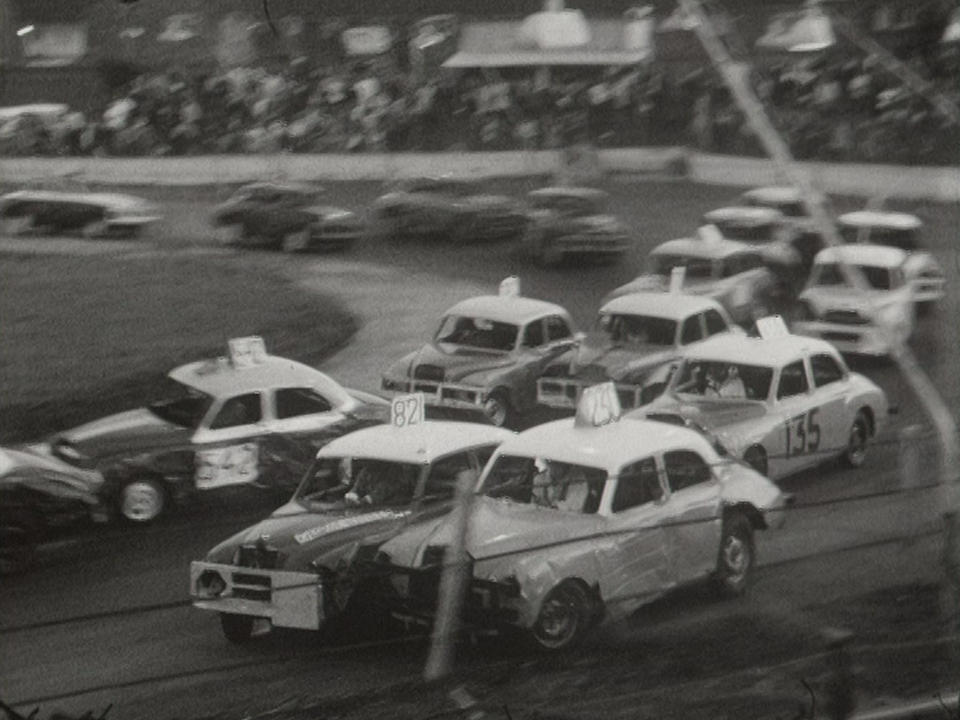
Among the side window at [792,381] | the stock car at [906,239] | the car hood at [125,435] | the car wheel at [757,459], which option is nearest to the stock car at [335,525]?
the car hood at [125,435]

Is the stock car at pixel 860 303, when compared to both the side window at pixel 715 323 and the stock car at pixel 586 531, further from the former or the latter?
the stock car at pixel 586 531

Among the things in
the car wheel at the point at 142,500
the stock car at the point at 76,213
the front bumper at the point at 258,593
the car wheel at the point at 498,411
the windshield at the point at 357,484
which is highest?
the stock car at the point at 76,213

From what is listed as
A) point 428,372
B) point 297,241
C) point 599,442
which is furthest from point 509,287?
point 297,241

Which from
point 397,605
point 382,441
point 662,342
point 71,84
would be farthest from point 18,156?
point 662,342

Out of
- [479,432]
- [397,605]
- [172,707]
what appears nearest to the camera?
[172,707]

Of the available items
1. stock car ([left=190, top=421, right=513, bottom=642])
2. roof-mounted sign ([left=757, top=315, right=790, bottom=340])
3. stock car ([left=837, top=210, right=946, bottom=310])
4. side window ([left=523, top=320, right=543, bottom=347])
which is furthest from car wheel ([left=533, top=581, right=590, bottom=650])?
stock car ([left=837, top=210, right=946, bottom=310])

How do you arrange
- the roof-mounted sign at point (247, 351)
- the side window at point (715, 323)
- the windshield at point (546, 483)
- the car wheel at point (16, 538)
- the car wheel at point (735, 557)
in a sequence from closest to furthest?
1. the car wheel at point (16, 538)
2. the roof-mounted sign at point (247, 351)
3. the windshield at point (546, 483)
4. the car wheel at point (735, 557)
5. the side window at point (715, 323)

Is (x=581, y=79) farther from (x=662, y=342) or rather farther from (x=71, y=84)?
(x=71, y=84)
